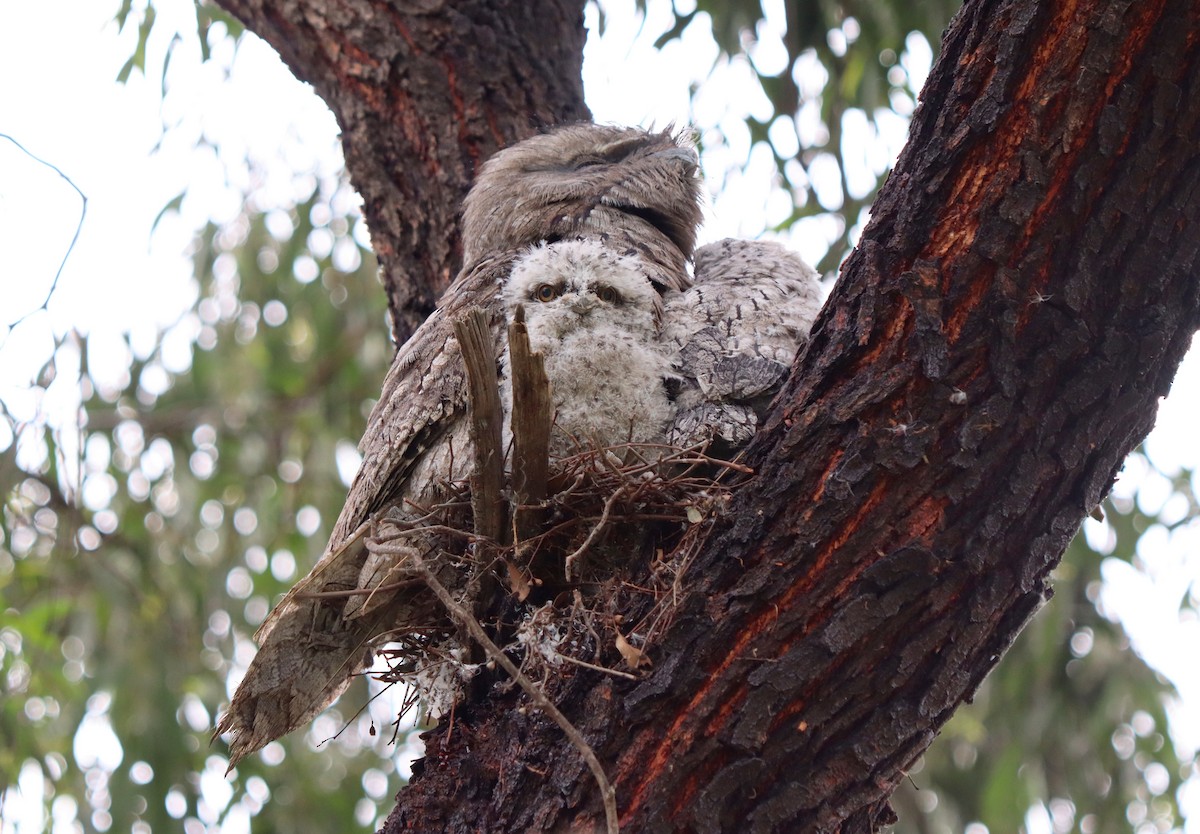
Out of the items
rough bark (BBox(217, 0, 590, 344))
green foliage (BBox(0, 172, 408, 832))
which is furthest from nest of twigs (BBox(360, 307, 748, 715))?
green foliage (BBox(0, 172, 408, 832))

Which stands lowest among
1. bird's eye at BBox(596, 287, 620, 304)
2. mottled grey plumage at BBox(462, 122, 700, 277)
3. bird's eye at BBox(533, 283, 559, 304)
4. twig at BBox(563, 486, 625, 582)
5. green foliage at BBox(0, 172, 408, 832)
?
green foliage at BBox(0, 172, 408, 832)

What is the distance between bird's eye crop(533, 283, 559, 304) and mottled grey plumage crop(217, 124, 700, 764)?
0.14m

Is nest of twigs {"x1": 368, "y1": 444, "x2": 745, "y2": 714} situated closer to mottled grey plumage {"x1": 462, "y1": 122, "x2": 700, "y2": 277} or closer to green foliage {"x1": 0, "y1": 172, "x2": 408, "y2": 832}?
mottled grey plumage {"x1": 462, "y1": 122, "x2": 700, "y2": 277}

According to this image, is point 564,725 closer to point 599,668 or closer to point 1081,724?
point 599,668

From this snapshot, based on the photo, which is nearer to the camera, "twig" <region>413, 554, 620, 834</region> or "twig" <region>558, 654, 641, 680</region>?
"twig" <region>413, 554, 620, 834</region>

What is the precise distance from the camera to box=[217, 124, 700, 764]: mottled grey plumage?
2.17 meters

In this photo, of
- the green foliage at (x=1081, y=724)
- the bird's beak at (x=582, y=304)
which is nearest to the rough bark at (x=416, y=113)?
the bird's beak at (x=582, y=304)

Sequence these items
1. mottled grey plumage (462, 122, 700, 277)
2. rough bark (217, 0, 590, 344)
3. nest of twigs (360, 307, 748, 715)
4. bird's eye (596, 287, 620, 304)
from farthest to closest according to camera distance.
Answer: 1. rough bark (217, 0, 590, 344)
2. mottled grey plumage (462, 122, 700, 277)
3. bird's eye (596, 287, 620, 304)
4. nest of twigs (360, 307, 748, 715)

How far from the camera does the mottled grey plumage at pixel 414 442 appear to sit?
2.17 metres

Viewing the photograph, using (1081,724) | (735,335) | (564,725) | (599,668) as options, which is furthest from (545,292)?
(1081,724)

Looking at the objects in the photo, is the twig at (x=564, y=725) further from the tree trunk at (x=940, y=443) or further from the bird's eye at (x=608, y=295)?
the bird's eye at (x=608, y=295)

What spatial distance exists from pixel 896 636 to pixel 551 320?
894 millimetres

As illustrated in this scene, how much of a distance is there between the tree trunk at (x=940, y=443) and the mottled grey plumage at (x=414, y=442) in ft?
1.84

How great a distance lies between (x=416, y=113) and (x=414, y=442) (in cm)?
112
